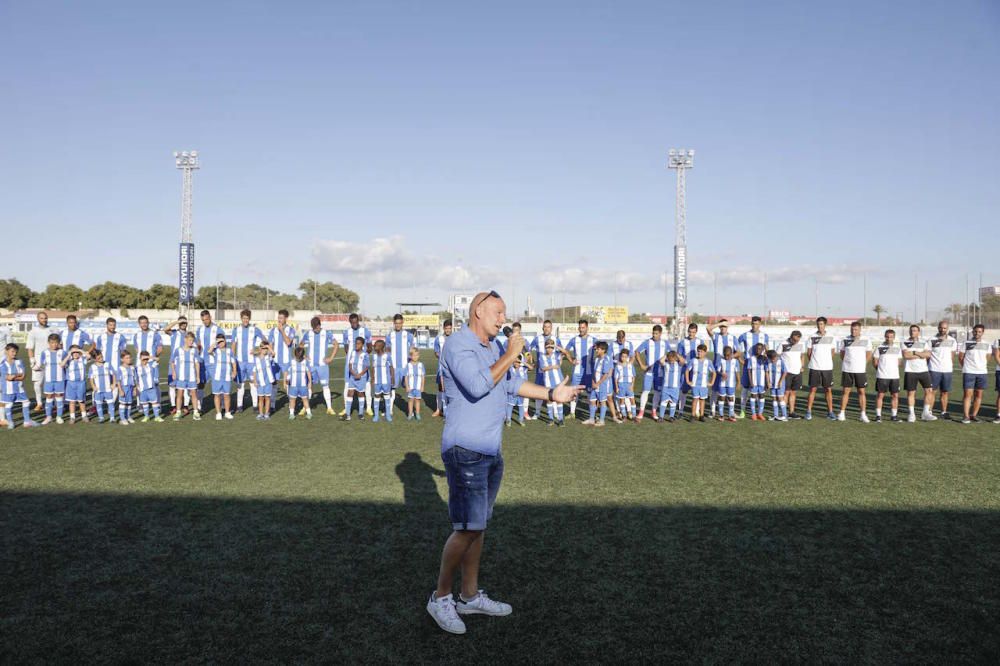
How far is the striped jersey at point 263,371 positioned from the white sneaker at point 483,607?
903cm

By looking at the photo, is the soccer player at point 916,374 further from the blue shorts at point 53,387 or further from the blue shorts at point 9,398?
the blue shorts at point 9,398

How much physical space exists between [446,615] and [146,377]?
9952 mm

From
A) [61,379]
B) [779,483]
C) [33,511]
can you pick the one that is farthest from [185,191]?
[779,483]

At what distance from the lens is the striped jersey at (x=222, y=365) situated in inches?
465

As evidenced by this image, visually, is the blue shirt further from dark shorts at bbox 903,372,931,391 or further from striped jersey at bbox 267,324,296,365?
dark shorts at bbox 903,372,931,391

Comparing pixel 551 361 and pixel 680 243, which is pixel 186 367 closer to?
pixel 551 361

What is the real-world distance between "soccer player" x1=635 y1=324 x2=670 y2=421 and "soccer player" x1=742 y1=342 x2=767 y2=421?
5.16 feet

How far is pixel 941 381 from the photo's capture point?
39.0 feet

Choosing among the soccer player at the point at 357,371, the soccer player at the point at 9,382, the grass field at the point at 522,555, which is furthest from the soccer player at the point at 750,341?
the soccer player at the point at 9,382

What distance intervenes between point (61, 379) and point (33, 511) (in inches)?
249

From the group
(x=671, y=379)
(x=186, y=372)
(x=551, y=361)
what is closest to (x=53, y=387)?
(x=186, y=372)

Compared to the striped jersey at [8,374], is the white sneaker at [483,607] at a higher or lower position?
lower

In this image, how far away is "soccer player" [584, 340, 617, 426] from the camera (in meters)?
11.5

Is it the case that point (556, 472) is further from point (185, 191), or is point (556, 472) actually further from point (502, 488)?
point (185, 191)
